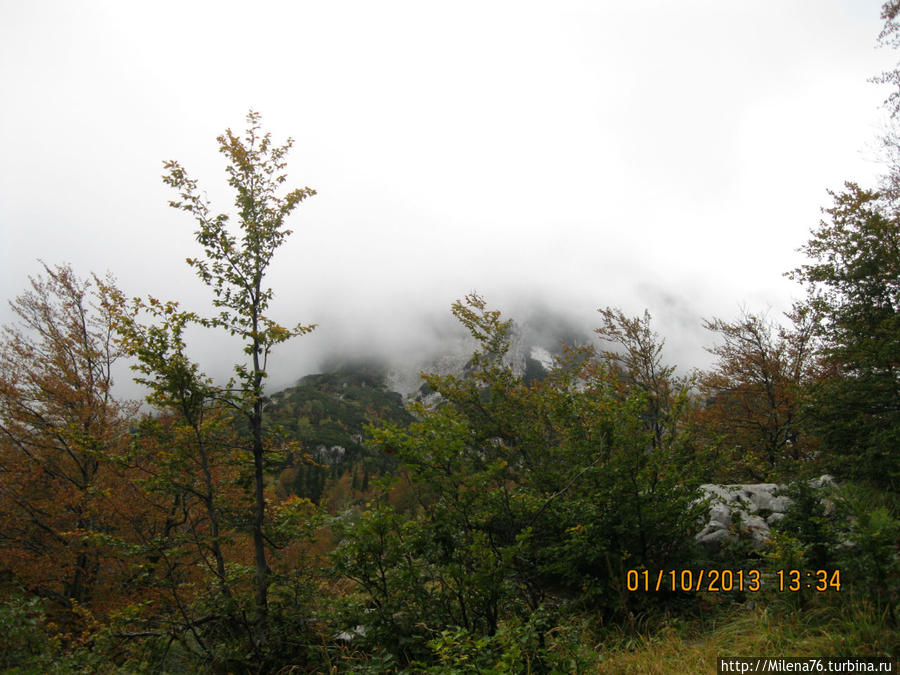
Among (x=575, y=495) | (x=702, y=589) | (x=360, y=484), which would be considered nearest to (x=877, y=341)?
(x=702, y=589)

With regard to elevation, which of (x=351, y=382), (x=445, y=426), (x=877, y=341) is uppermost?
(x=351, y=382)

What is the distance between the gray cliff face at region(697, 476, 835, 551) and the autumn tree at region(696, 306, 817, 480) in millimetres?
6545

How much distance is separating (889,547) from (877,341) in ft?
27.7

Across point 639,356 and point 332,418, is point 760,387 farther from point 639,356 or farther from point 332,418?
point 332,418

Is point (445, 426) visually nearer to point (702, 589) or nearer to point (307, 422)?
point (702, 589)

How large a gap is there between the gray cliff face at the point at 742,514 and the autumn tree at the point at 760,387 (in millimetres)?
6545

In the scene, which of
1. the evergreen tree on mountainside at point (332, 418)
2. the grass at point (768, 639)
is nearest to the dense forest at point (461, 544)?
the grass at point (768, 639)

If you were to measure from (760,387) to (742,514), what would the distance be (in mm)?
11558

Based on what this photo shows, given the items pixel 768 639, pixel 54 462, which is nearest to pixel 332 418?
pixel 54 462

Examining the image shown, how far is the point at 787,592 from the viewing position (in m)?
4.23

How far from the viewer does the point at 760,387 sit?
16.0 meters

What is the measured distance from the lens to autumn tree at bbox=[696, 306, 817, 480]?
14.4 m

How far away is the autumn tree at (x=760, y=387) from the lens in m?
14.4
